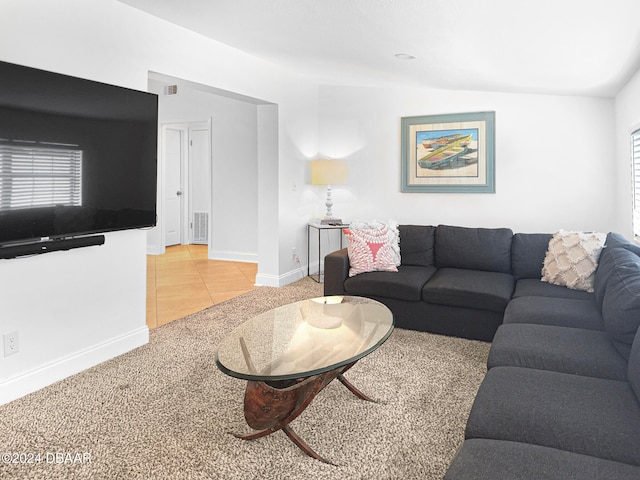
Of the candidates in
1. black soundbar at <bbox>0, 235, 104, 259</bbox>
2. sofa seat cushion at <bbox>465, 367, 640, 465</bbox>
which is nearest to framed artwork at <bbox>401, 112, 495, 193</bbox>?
sofa seat cushion at <bbox>465, 367, 640, 465</bbox>

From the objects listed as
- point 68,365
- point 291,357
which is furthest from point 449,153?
point 68,365

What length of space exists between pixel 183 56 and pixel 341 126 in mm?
2509

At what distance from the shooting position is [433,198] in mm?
5258

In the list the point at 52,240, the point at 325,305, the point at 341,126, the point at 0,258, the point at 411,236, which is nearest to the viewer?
the point at 0,258

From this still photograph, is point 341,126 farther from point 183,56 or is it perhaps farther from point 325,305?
point 325,305

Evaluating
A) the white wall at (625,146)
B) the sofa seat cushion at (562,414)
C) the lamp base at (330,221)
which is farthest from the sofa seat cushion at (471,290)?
the lamp base at (330,221)

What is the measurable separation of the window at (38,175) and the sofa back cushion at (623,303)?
117 inches

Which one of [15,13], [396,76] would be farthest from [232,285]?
[15,13]

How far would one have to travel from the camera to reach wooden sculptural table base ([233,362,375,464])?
6.42ft

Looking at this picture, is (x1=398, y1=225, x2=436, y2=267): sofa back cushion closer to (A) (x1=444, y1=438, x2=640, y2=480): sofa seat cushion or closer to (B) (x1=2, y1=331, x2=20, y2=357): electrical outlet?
(A) (x1=444, y1=438, x2=640, y2=480): sofa seat cushion

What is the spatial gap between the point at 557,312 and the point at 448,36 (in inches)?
74.6

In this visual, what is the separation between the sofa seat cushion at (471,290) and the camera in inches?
133

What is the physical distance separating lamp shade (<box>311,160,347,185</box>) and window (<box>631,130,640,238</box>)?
9.37 feet

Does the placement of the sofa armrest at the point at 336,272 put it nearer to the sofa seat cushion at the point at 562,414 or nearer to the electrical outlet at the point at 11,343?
the sofa seat cushion at the point at 562,414
